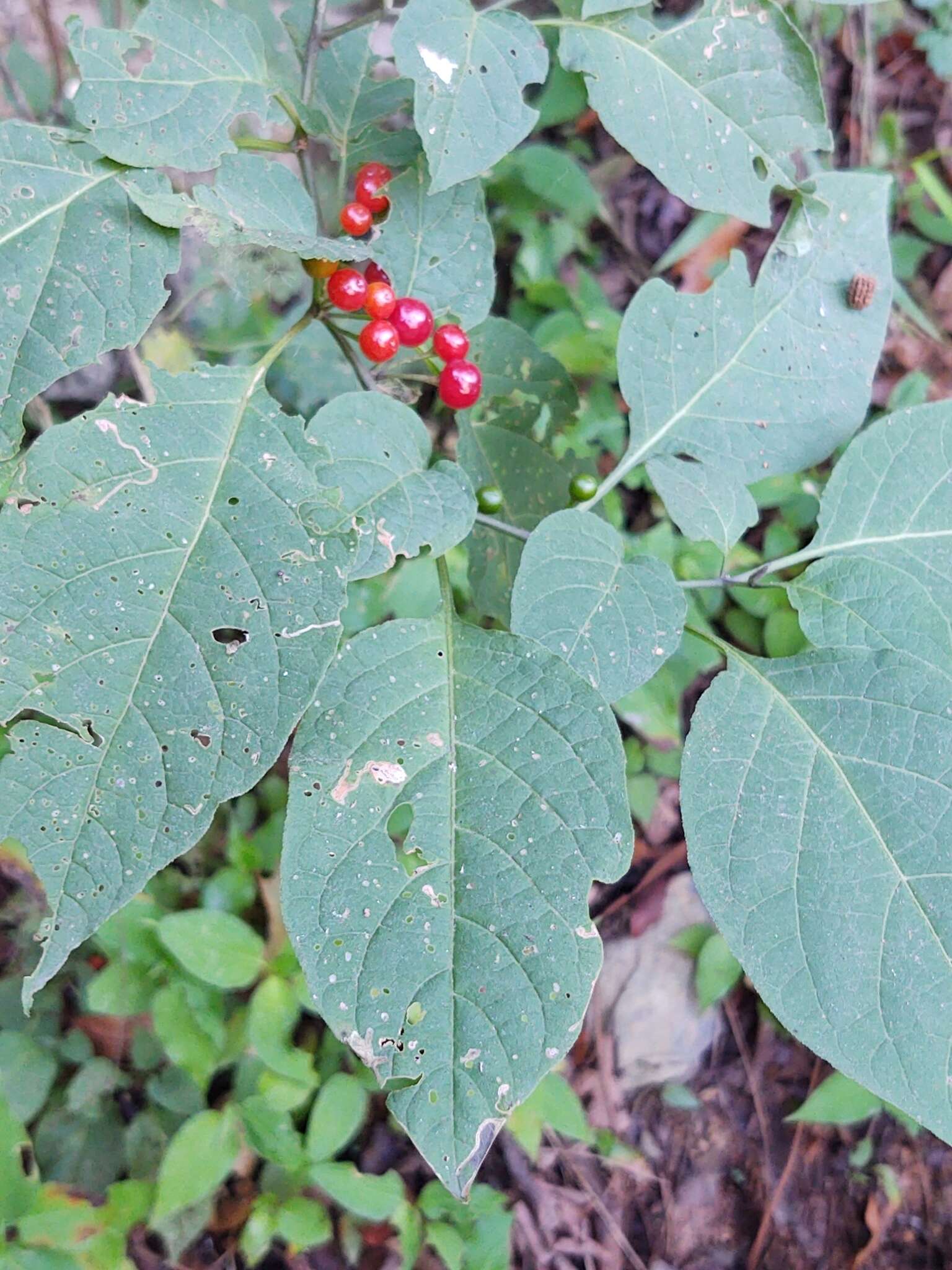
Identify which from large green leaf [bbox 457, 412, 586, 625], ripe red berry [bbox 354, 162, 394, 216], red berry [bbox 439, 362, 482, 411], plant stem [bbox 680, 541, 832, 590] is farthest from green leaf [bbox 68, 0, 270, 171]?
plant stem [bbox 680, 541, 832, 590]

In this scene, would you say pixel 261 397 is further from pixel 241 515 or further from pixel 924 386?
pixel 924 386

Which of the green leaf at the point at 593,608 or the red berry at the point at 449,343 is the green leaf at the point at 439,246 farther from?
the green leaf at the point at 593,608

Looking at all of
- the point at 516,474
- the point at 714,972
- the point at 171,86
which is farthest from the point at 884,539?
the point at 714,972

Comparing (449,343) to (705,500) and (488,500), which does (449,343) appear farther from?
(705,500)

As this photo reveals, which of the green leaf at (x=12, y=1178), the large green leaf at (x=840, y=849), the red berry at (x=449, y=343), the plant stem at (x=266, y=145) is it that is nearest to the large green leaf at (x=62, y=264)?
the plant stem at (x=266, y=145)

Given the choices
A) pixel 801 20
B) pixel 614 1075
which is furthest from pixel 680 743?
pixel 801 20

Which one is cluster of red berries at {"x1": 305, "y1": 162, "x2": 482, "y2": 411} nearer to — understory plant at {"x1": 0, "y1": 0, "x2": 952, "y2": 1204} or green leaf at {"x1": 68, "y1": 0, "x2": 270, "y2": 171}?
understory plant at {"x1": 0, "y1": 0, "x2": 952, "y2": 1204}
